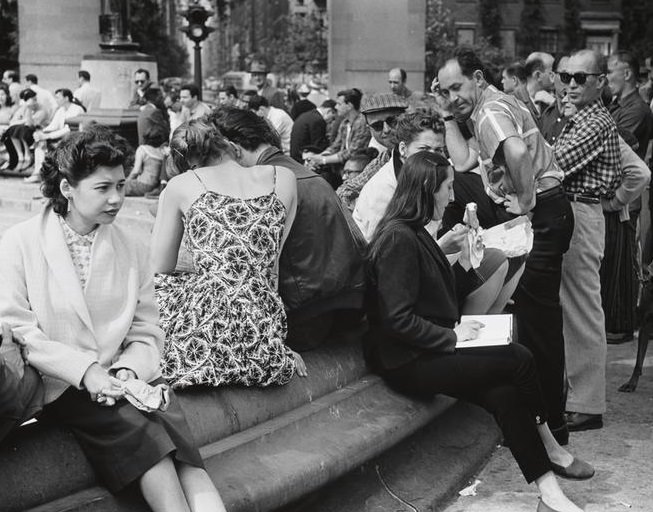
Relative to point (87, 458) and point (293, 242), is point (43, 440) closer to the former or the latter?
point (87, 458)

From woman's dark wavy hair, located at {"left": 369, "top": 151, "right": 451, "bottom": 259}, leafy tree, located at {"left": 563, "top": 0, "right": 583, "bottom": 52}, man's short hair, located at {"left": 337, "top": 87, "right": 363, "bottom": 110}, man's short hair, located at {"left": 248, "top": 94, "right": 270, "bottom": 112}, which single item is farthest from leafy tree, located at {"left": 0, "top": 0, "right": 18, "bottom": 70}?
woman's dark wavy hair, located at {"left": 369, "top": 151, "right": 451, "bottom": 259}

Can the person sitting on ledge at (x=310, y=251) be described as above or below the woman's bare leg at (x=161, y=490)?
above

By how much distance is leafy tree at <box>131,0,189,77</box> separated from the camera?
158ft

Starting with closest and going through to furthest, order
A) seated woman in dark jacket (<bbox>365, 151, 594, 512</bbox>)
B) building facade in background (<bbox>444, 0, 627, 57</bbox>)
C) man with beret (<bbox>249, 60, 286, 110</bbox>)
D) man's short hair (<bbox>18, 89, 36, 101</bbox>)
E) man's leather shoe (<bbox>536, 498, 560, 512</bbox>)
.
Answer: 1. man's leather shoe (<bbox>536, 498, 560, 512</bbox>)
2. seated woman in dark jacket (<bbox>365, 151, 594, 512</bbox>)
3. man with beret (<bbox>249, 60, 286, 110</bbox>)
4. man's short hair (<bbox>18, 89, 36, 101</bbox>)
5. building facade in background (<bbox>444, 0, 627, 57</bbox>)

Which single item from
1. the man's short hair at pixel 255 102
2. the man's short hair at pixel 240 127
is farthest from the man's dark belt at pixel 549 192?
the man's short hair at pixel 255 102

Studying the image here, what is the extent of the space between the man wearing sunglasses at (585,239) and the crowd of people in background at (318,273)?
0.01 m

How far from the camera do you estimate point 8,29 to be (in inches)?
1855

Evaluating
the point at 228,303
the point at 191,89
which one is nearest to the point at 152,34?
the point at 191,89

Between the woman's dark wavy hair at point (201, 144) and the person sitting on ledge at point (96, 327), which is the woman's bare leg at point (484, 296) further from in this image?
the person sitting on ledge at point (96, 327)

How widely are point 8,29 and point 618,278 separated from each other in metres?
43.5

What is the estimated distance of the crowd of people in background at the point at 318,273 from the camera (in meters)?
3.79

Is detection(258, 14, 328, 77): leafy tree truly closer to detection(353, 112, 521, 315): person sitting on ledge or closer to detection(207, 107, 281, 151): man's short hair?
detection(353, 112, 521, 315): person sitting on ledge

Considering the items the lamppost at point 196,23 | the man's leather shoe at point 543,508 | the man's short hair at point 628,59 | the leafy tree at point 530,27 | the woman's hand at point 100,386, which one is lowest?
the man's leather shoe at point 543,508

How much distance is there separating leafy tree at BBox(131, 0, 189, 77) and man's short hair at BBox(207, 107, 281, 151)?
4096 cm
